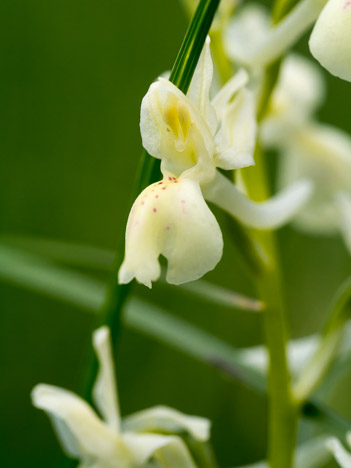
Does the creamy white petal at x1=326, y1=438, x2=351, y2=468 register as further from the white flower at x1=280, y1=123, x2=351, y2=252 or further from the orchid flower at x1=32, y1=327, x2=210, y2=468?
the white flower at x1=280, y1=123, x2=351, y2=252

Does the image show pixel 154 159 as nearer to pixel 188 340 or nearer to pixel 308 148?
pixel 188 340

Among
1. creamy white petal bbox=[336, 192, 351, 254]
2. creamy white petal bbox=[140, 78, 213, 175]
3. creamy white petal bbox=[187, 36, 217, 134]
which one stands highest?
creamy white petal bbox=[187, 36, 217, 134]

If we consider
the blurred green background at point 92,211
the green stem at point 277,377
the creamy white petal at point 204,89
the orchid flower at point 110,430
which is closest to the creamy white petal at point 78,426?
the orchid flower at point 110,430

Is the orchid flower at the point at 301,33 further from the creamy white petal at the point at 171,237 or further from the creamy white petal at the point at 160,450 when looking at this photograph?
the creamy white petal at the point at 160,450

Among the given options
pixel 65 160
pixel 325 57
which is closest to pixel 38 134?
pixel 65 160

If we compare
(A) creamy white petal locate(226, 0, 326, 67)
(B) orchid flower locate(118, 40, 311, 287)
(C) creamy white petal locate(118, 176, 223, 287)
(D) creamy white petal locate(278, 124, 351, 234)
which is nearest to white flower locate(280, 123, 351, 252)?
(D) creamy white petal locate(278, 124, 351, 234)
